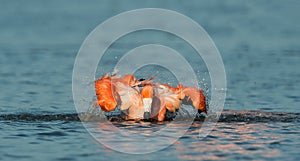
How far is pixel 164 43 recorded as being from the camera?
19.5 metres

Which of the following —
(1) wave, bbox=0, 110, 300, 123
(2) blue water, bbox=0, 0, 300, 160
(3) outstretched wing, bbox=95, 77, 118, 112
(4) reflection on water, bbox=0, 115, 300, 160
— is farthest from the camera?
(1) wave, bbox=0, 110, 300, 123

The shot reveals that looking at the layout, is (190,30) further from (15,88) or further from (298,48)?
(15,88)

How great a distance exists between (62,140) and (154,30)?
12095 mm

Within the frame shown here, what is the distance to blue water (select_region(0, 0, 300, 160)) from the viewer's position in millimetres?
9070

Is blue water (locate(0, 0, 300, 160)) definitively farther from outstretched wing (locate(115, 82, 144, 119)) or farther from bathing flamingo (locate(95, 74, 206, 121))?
outstretched wing (locate(115, 82, 144, 119))

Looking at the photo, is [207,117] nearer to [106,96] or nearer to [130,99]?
[130,99]

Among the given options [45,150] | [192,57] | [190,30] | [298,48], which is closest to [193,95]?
[45,150]

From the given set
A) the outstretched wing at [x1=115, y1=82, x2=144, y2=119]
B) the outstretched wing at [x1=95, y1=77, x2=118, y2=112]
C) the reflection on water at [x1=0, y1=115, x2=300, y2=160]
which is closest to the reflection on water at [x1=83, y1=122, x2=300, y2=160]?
the reflection on water at [x1=0, y1=115, x2=300, y2=160]

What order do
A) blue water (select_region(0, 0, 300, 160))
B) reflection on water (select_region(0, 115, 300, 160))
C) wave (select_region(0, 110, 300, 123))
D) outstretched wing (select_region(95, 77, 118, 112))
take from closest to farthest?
reflection on water (select_region(0, 115, 300, 160)), blue water (select_region(0, 0, 300, 160)), outstretched wing (select_region(95, 77, 118, 112)), wave (select_region(0, 110, 300, 123))

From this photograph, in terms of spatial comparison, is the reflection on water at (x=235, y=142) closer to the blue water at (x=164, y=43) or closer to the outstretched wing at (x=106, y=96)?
the blue water at (x=164, y=43)

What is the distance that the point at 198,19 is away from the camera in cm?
2336

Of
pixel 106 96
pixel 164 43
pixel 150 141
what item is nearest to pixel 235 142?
pixel 150 141

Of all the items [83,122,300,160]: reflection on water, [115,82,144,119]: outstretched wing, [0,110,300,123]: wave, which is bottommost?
[83,122,300,160]: reflection on water

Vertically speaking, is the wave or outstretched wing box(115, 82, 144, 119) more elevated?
outstretched wing box(115, 82, 144, 119)
